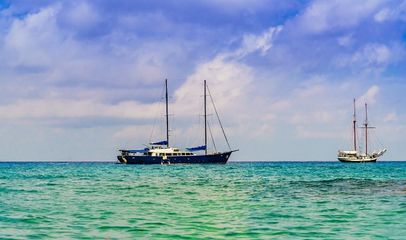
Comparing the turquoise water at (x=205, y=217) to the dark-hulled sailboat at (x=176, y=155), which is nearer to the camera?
the turquoise water at (x=205, y=217)

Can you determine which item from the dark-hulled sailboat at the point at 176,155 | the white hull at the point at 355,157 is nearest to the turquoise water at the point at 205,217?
the dark-hulled sailboat at the point at 176,155

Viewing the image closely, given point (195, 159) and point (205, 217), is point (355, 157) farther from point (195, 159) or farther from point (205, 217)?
point (205, 217)

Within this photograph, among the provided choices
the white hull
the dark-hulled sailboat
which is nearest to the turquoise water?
the dark-hulled sailboat

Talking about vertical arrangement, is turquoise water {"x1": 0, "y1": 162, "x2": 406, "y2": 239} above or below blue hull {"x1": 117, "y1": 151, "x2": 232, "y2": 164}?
below

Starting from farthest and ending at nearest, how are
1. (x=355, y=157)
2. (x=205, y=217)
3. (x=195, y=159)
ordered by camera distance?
(x=355, y=157)
(x=195, y=159)
(x=205, y=217)

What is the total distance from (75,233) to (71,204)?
36.2ft

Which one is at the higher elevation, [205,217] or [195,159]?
[195,159]

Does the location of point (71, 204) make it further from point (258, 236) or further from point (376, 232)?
point (376, 232)

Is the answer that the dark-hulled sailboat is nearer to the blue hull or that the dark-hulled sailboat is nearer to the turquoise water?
the blue hull

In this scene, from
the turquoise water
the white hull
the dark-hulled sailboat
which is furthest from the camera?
the white hull

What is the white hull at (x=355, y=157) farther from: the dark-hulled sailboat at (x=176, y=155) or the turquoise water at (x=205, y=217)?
the turquoise water at (x=205, y=217)

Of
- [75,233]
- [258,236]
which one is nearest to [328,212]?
[258,236]

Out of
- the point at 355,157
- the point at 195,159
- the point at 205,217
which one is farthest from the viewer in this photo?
the point at 355,157

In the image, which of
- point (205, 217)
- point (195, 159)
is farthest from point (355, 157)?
point (205, 217)
